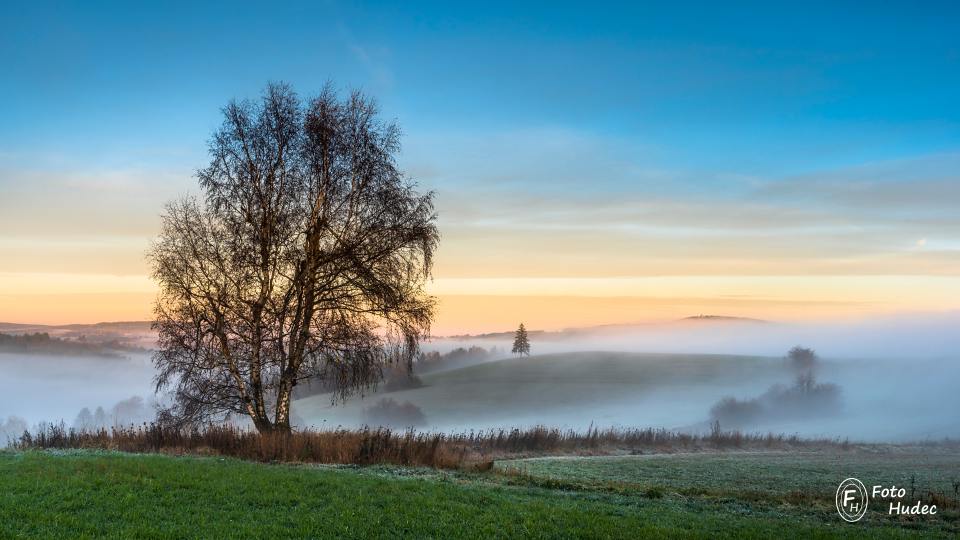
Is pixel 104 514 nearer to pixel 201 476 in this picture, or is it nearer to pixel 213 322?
pixel 201 476

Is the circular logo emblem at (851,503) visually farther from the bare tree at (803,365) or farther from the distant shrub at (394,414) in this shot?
the bare tree at (803,365)

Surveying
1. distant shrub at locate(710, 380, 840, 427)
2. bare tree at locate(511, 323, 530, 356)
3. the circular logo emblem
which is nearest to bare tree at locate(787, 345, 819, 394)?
distant shrub at locate(710, 380, 840, 427)

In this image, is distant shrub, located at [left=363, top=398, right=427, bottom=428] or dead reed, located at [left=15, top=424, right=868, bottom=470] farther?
distant shrub, located at [left=363, top=398, right=427, bottom=428]

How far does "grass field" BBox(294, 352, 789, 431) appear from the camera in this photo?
80812 millimetres

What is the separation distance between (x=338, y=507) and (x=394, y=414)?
6840cm

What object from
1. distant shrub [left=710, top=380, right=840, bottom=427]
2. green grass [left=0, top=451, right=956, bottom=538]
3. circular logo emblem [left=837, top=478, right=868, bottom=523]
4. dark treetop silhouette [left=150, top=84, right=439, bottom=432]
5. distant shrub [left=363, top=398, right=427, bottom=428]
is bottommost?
distant shrub [left=363, top=398, right=427, bottom=428]

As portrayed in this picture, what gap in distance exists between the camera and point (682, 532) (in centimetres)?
1200

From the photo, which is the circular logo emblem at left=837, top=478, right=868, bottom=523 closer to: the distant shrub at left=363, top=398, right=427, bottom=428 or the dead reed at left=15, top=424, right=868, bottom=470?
the dead reed at left=15, top=424, right=868, bottom=470

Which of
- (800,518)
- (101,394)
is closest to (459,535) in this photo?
(800,518)

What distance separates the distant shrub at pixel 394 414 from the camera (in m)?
78.6

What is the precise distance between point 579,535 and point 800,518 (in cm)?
592

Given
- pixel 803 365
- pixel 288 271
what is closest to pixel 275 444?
pixel 288 271

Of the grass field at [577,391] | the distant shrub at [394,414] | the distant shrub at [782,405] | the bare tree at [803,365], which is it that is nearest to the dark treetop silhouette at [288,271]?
the grass field at [577,391]

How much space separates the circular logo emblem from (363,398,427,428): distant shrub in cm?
6286
